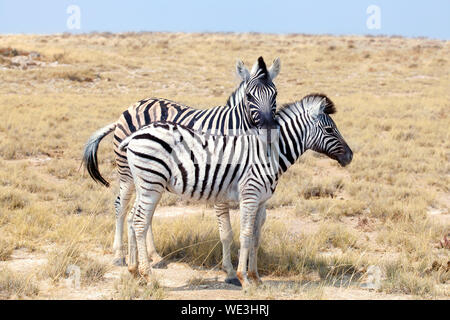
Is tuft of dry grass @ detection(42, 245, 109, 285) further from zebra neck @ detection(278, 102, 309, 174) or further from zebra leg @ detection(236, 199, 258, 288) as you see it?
zebra neck @ detection(278, 102, 309, 174)

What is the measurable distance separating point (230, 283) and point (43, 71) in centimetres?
2598

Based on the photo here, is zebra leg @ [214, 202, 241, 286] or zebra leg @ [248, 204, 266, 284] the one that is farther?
zebra leg @ [214, 202, 241, 286]

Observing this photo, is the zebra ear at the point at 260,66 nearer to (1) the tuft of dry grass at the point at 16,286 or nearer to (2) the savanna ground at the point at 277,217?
(2) the savanna ground at the point at 277,217

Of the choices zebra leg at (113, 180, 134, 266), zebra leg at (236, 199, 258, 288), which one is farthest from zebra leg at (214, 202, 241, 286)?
zebra leg at (113, 180, 134, 266)

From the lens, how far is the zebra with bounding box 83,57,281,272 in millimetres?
6096

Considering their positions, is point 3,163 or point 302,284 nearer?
point 302,284

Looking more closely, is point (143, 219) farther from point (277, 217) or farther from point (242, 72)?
point (277, 217)

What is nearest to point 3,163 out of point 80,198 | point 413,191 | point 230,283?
point 80,198

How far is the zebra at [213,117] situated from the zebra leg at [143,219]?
0.97m

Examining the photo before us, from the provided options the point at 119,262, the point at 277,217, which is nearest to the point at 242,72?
the point at 119,262

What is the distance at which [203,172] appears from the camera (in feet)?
17.9

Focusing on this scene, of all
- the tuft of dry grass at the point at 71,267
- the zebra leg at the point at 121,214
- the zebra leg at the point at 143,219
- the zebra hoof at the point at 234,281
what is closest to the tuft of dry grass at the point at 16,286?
the tuft of dry grass at the point at 71,267
